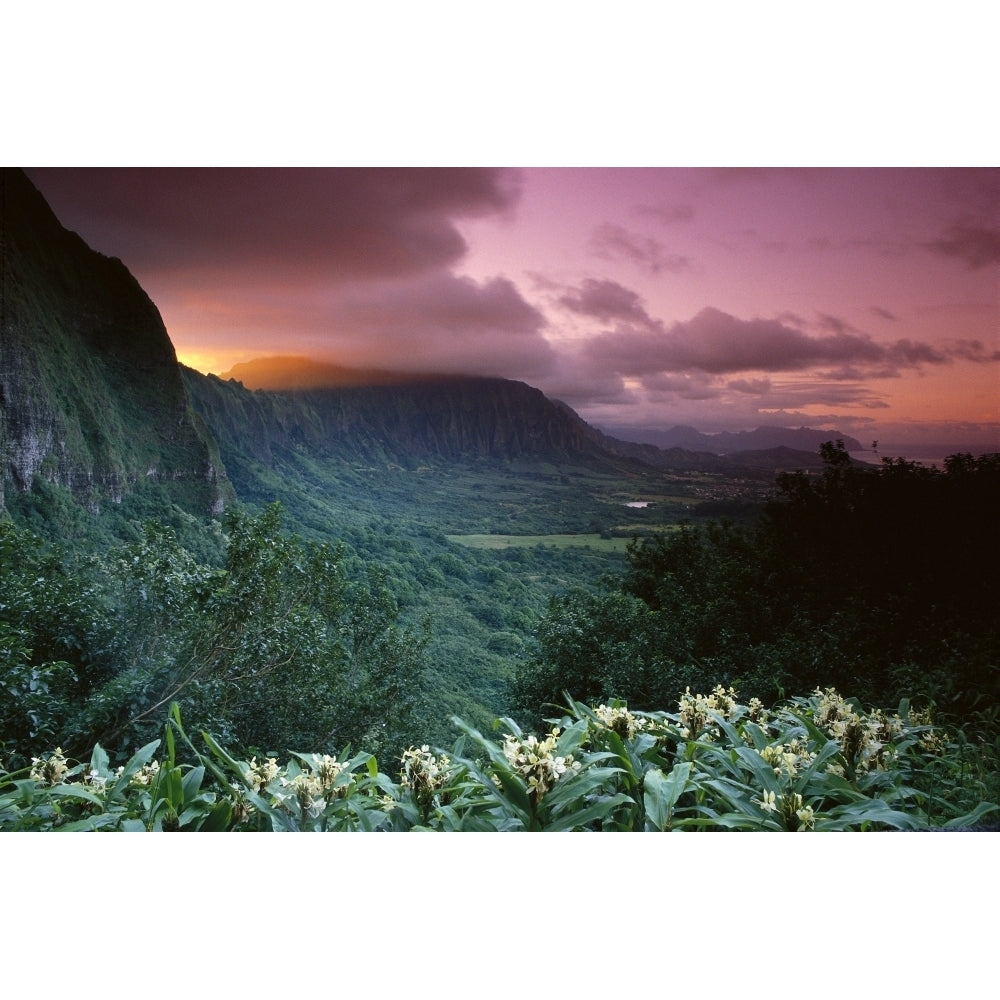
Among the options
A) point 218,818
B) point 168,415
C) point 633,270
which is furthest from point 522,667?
point 168,415

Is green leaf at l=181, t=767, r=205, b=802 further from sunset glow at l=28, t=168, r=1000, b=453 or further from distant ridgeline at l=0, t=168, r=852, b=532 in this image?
sunset glow at l=28, t=168, r=1000, b=453

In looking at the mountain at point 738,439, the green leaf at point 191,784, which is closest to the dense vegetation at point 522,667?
the green leaf at point 191,784

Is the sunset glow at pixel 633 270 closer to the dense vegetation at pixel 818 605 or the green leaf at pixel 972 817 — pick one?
the dense vegetation at pixel 818 605

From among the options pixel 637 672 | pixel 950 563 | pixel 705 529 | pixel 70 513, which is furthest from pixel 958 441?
pixel 70 513

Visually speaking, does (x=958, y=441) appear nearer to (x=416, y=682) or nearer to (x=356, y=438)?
(x=416, y=682)

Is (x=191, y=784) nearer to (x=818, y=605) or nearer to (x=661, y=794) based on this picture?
(x=661, y=794)

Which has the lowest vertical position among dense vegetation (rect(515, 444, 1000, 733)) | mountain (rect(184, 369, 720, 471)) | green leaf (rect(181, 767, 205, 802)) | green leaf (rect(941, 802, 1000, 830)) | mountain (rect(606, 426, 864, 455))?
green leaf (rect(941, 802, 1000, 830))

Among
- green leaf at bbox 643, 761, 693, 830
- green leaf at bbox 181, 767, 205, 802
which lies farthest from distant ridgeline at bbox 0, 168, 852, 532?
green leaf at bbox 643, 761, 693, 830
